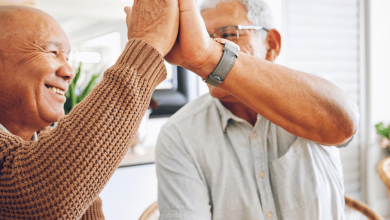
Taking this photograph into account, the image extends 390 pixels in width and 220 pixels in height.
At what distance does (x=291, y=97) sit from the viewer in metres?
0.74

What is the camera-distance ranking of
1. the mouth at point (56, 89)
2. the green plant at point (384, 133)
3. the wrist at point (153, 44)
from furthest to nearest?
1. the green plant at point (384, 133)
2. the mouth at point (56, 89)
3. the wrist at point (153, 44)

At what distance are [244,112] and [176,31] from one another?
0.64 meters

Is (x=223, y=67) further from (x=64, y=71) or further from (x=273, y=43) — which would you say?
(x=273, y=43)

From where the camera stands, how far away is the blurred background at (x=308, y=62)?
184 centimetres

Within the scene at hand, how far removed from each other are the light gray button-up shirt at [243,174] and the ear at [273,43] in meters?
0.30

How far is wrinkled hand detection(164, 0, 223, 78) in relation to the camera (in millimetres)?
654

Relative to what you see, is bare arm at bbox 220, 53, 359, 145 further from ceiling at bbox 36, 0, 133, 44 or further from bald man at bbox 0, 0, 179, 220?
ceiling at bbox 36, 0, 133, 44

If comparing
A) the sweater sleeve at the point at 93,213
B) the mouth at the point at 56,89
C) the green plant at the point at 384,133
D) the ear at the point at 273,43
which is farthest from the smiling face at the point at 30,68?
the green plant at the point at 384,133

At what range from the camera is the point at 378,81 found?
2826 mm

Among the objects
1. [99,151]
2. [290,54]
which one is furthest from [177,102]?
[99,151]

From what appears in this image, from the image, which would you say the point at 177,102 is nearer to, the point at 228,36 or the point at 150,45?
the point at 228,36

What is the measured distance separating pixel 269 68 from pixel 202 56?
19cm

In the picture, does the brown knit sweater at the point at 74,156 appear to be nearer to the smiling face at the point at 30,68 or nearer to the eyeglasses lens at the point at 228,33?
the smiling face at the point at 30,68

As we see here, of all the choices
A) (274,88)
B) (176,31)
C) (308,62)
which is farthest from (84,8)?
(308,62)
